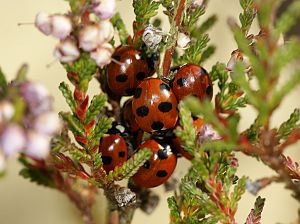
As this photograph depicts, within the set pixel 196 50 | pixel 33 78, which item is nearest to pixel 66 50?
pixel 196 50

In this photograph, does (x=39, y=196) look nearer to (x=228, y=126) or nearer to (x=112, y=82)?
(x=112, y=82)

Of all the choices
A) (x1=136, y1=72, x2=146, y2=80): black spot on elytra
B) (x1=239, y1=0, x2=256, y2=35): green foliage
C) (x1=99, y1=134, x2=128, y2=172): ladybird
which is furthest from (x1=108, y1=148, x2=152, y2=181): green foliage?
(x1=239, y1=0, x2=256, y2=35): green foliage

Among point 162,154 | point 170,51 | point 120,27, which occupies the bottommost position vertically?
point 162,154

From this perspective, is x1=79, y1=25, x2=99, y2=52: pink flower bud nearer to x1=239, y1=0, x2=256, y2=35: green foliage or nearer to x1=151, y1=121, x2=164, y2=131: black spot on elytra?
x1=151, y1=121, x2=164, y2=131: black spot on elytra

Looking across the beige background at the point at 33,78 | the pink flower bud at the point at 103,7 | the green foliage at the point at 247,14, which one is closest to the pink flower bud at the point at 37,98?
the pink flower bud at the point at 103,7

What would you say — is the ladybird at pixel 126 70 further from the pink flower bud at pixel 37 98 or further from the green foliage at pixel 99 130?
the pink flower bud at pixel 37 98

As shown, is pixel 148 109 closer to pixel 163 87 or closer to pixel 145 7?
pixel 163 87
